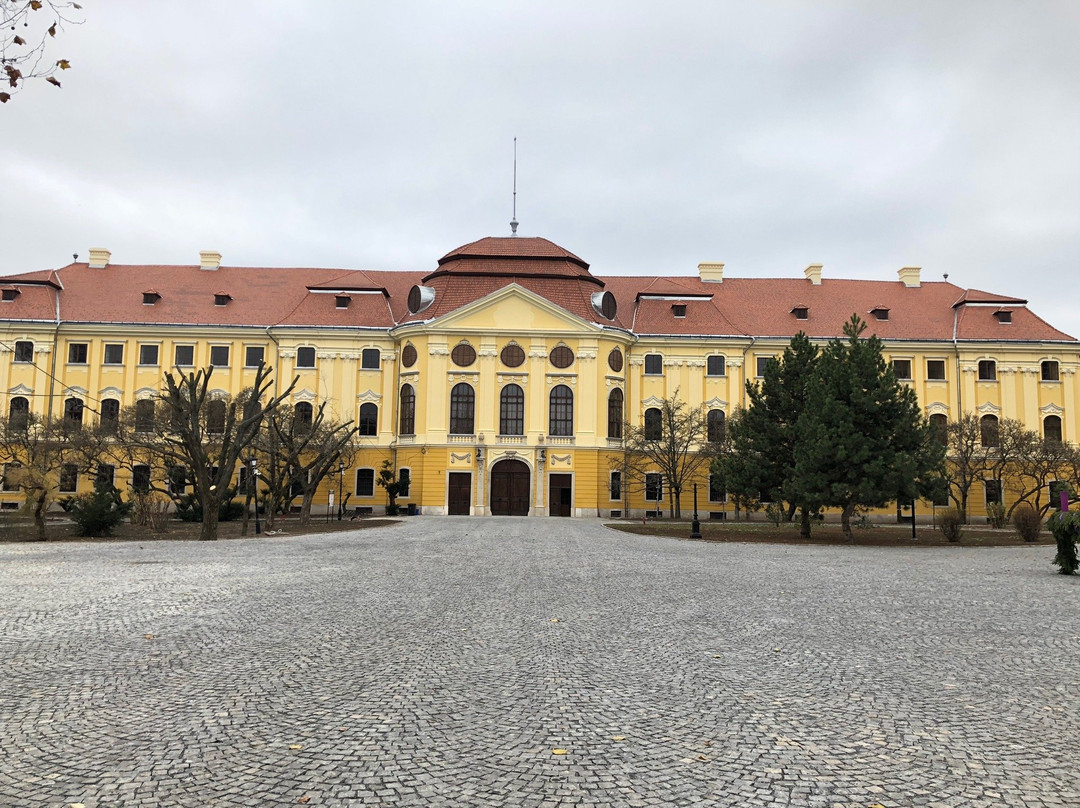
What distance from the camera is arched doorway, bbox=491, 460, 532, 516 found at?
154 ft

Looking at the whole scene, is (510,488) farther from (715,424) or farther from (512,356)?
(715,424)

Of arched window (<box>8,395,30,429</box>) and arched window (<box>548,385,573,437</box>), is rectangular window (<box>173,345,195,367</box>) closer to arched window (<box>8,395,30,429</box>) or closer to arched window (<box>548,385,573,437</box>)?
arched window (<box>8,395,30,429</box>)

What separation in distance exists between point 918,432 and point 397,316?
34.2 meters

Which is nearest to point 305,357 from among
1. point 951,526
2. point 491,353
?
point 491,353

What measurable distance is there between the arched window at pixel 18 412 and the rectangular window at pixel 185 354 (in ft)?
28.4

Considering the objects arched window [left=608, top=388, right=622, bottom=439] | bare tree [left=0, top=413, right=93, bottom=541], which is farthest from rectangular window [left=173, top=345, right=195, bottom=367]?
arched window [left=608, top=388, right=622, bottom=439]

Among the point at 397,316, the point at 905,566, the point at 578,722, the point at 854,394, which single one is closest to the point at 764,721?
the point at 578,722

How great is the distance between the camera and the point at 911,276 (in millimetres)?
57125

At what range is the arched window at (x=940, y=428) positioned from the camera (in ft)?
93.0

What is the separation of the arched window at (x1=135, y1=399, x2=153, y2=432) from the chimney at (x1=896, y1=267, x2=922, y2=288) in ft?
160

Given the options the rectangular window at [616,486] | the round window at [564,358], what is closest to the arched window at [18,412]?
the round window at [564,358]

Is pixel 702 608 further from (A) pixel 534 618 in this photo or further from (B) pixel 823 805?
(B) pixel 823 805

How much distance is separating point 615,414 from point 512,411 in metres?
6.24

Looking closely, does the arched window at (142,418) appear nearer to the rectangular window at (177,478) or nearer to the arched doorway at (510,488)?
the rectangular window at (177,478)
